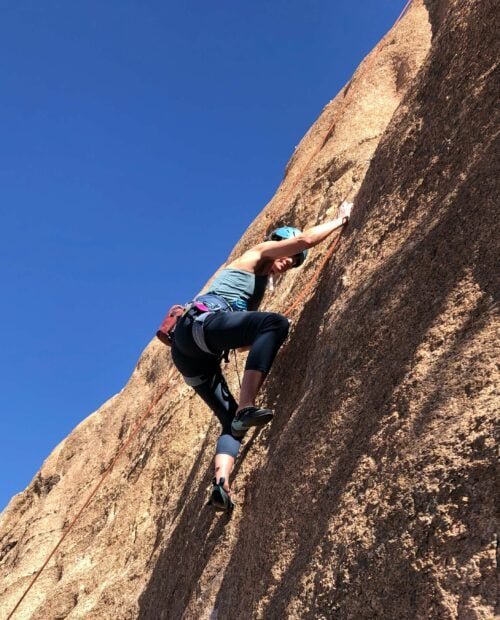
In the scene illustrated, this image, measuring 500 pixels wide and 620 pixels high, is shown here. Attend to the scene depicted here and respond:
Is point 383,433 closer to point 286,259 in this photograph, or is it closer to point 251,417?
point 251,417

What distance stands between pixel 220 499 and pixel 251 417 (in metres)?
0.58

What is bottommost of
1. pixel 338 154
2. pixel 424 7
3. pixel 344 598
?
pixel 344 598

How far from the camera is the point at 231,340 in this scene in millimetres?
5020

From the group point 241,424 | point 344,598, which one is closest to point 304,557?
point 344,598

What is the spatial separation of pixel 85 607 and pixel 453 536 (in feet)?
18.5

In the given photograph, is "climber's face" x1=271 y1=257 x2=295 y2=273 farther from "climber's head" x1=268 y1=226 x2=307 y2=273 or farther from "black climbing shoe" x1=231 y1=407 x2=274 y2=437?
"black climbing shoe" x1=231 y1=407 x2=274 y2=437

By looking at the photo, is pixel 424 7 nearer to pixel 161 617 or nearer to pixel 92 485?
pixel 92 485

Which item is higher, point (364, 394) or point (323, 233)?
point (323, 233)

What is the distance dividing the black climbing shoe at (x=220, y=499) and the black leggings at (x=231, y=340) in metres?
0.28

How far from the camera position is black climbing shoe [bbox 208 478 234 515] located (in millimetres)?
4745

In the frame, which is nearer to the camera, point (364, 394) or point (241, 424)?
point (364, 394)

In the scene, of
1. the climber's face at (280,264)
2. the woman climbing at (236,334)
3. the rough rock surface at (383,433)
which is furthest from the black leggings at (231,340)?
the climber's face at (280,264)

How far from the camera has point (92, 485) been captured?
10.7 meters

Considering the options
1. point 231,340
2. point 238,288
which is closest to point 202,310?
point 231,340
